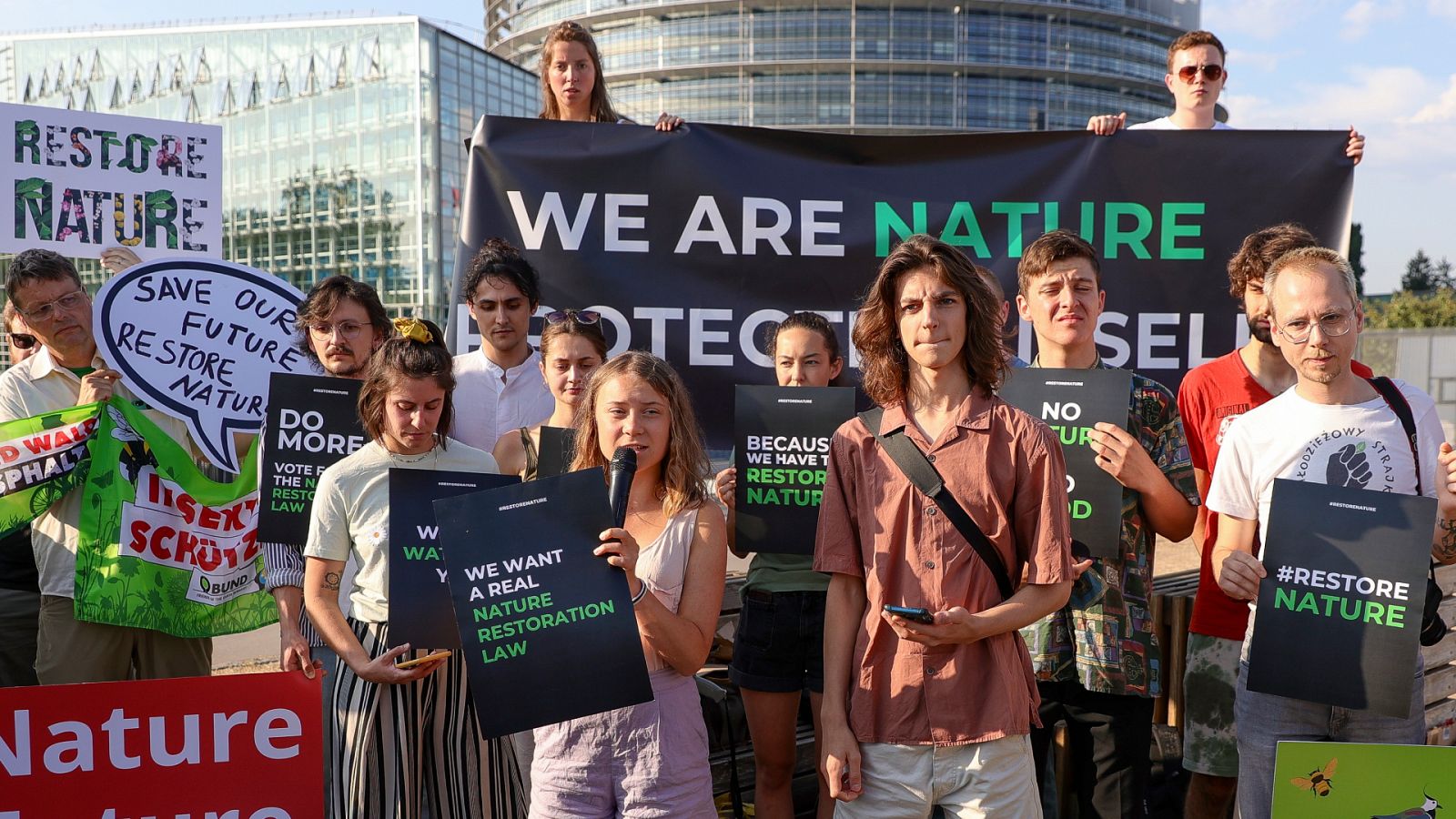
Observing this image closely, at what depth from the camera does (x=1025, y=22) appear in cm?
6631

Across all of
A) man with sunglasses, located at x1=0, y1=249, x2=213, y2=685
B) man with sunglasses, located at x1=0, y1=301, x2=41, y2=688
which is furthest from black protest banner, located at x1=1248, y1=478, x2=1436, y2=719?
man with sunglasses, located at x1=0, y1=301, x2=41, y2=688

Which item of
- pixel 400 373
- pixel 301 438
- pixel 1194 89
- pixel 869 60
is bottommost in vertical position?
pixel 301 438

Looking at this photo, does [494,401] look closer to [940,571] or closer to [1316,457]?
[940,571]

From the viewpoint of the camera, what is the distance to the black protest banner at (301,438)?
3338 mm

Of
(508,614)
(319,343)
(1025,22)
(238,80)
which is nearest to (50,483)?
(319,343)

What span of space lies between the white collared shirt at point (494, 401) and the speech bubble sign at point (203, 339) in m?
0.58

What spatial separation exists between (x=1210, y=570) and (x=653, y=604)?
1764 mm

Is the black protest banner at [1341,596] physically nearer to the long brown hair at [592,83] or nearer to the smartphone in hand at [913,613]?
the smartphone in hand at [913,613]

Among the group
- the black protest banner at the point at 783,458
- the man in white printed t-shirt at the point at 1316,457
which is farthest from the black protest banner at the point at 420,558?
the man in white printed t-shirt at the point at 1316,457

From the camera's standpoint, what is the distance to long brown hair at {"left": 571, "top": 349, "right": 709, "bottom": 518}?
2.71 m

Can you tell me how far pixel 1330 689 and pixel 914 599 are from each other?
1054mm

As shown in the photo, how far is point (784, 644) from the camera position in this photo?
332cm

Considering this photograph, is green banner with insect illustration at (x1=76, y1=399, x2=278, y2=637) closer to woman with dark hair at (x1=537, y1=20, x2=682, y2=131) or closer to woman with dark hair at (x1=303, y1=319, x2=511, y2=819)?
woman with dark hair at (x1=303, y1=319, x2=511, y2=819)

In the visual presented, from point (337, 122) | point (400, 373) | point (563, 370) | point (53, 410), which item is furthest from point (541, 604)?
point (337, 122)
